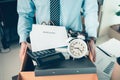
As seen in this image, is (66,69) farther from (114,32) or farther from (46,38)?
(114,32)

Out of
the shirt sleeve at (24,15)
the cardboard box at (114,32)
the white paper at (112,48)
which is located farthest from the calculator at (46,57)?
the cardboard box at (114,32)

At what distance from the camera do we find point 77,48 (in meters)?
0.83

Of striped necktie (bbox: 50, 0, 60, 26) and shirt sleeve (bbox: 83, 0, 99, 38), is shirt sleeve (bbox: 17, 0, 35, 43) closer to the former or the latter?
striped necktie (bbox: 50, 0, 60, 26)

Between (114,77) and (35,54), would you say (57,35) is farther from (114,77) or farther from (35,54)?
(114,77)

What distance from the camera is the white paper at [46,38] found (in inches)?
33.0

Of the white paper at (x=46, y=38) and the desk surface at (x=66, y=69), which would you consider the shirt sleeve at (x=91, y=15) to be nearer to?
the white paper at (x=46, y=38)

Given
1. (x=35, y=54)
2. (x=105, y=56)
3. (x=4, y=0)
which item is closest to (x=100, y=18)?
(x=4, y=0)

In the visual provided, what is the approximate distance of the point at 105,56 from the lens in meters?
1.13

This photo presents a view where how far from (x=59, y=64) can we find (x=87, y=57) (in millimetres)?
147

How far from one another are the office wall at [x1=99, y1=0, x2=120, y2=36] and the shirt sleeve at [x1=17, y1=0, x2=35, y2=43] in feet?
5.08

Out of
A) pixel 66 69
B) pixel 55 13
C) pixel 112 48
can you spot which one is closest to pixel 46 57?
pixel 66 69

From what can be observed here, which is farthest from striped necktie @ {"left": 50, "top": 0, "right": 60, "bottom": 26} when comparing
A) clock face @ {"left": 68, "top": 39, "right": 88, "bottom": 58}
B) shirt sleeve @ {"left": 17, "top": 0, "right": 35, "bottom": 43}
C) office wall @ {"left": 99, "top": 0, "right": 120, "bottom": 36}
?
office wall @ {"left": 99, "top": 0, "right": 120, "bottom": 36}

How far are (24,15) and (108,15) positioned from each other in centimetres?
172

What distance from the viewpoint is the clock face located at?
2.61ft
